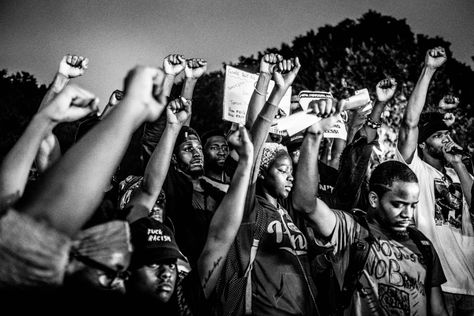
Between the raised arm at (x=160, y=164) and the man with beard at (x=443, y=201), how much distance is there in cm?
225

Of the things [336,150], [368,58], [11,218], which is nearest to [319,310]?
[11,218]

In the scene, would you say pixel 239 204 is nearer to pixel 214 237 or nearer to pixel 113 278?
pixel 214 237

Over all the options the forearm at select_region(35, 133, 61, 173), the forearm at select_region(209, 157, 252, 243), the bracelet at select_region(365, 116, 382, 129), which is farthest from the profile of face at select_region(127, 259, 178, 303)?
the bracelet at select_region(365, 116, 382, 129)

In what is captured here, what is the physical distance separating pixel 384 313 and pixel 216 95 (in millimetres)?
19437

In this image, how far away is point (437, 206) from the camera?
154 inches

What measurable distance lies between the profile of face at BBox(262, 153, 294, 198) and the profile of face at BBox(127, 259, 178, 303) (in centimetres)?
119

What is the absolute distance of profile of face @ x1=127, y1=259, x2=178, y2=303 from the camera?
2.04m

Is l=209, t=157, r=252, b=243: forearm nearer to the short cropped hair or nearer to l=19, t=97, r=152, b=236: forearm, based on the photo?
l=19, t=97, r=152, b=236: forearm

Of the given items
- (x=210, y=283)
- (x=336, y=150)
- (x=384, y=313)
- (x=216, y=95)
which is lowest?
(x=384, y=313)

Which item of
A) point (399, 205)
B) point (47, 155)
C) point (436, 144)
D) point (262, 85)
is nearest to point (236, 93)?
point (262, 85)

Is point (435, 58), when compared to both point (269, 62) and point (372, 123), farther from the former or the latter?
point (269, 62)

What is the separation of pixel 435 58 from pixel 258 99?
7.01 ft

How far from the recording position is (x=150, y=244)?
2.18 m

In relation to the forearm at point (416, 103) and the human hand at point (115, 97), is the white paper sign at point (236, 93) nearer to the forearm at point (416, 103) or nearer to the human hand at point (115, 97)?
the human hand at point (115, 97)
